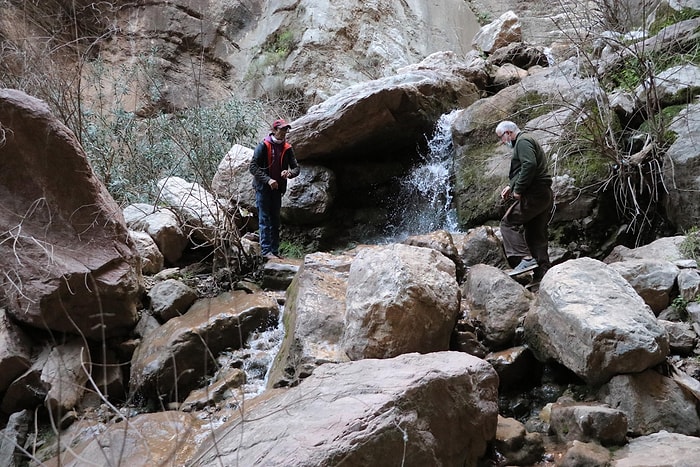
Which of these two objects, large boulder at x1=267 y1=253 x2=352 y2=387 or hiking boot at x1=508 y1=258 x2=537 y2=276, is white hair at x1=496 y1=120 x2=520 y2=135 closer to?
hiking boot at x1=508 y1=258 x2=537 y2=276

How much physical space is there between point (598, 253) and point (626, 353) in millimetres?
3033

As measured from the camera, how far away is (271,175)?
6.60m

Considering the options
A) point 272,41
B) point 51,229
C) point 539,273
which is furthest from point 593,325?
point 272,41

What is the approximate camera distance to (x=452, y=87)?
364 inches

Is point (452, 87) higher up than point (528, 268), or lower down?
higher up

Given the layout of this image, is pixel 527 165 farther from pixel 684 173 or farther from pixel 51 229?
pixel 51 229

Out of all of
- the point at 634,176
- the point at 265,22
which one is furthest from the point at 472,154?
the point at 265,22

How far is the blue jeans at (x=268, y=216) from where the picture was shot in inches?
263

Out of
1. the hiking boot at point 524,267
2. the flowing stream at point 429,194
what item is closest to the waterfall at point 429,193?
the flowing stream at point 429,194

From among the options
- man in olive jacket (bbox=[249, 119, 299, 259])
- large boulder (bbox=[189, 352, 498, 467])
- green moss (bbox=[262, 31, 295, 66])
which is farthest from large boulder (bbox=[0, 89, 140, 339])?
green moss (bbox=[262, 31, 295, 66])

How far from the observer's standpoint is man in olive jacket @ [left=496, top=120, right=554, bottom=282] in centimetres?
547

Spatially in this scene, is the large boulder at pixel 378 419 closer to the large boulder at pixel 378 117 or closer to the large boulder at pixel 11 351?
the large boulder at pixel 11 351

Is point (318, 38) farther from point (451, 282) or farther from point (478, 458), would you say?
point (478, 458)

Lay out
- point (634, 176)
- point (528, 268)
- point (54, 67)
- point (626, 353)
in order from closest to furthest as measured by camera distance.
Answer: point (626, 353) < point (528, 268) < point (634, 176) < point (54, 67)
